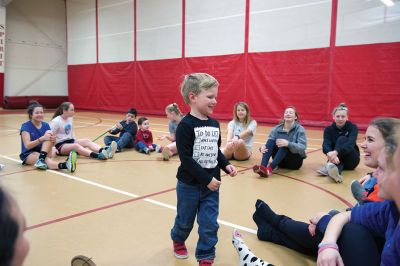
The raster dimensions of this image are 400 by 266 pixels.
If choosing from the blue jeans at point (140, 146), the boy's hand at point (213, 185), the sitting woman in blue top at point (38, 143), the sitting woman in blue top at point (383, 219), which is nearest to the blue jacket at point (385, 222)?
the sitting woman in blue top at point (383, 219)

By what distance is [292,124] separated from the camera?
4500 millimetres

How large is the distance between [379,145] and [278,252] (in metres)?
0.96

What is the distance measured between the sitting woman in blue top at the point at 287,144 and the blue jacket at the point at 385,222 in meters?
2.41

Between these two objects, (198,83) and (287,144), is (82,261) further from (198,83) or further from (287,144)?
(287,144)

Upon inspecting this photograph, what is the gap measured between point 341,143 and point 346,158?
0.98ft

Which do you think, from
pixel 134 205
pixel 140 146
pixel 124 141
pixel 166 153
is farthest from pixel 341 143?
pixel 124 141

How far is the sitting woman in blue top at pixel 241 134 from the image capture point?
509 cm

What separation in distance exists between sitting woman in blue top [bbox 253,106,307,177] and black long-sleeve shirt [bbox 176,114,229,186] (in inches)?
85.6

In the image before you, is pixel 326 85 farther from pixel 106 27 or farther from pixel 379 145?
pixel 106 27

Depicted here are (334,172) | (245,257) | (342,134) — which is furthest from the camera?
(342,134)

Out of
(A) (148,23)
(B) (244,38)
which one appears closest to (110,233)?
(B) (244,38)

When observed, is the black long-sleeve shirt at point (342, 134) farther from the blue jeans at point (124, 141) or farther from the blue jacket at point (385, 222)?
the blue jeans at point (124, 141)

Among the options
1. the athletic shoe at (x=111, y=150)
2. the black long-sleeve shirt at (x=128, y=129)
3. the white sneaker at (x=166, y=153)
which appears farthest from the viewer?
the black long-sleeve shirt at (x=128, y=129)

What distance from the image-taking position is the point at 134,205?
3.13m
